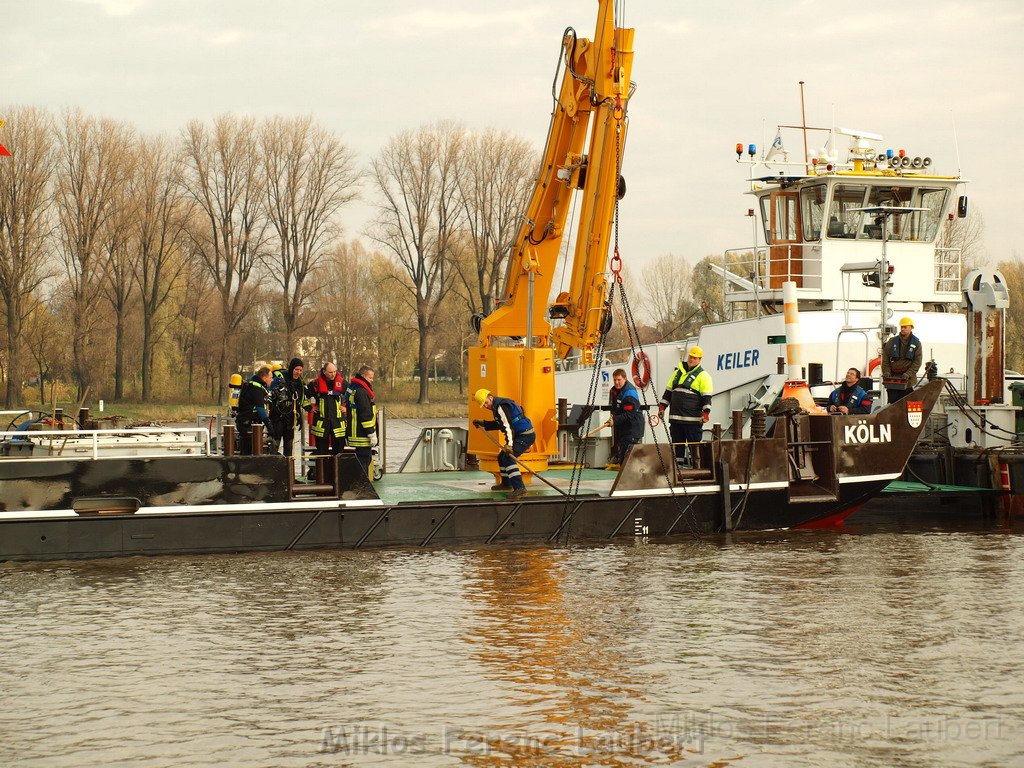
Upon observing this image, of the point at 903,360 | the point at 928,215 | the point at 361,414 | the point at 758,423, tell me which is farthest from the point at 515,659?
the point at 928,215

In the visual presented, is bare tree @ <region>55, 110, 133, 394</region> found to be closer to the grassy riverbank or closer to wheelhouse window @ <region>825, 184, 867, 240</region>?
the grassy riverbank

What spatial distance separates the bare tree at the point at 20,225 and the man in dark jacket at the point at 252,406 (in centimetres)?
3377

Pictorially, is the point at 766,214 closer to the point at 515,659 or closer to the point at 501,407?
the point at 501,407

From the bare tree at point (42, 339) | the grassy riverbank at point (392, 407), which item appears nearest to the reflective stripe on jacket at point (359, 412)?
the grassy riverbank at point (392, 407)

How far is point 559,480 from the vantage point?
566 inches

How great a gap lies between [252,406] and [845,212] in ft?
34.0

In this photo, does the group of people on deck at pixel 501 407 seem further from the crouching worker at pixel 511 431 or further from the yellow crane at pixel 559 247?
the yellow crane at pixel 559 247

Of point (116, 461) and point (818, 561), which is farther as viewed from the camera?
point (818, 561)

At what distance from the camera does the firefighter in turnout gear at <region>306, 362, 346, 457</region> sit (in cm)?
1328

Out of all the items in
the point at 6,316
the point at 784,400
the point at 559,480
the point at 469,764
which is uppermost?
the point at 6,316

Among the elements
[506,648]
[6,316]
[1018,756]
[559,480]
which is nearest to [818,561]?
[559,480]

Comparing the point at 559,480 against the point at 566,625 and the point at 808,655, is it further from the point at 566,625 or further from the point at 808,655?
the point at 808,655

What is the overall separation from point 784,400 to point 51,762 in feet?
30.5

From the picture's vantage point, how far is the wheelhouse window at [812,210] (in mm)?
19750
